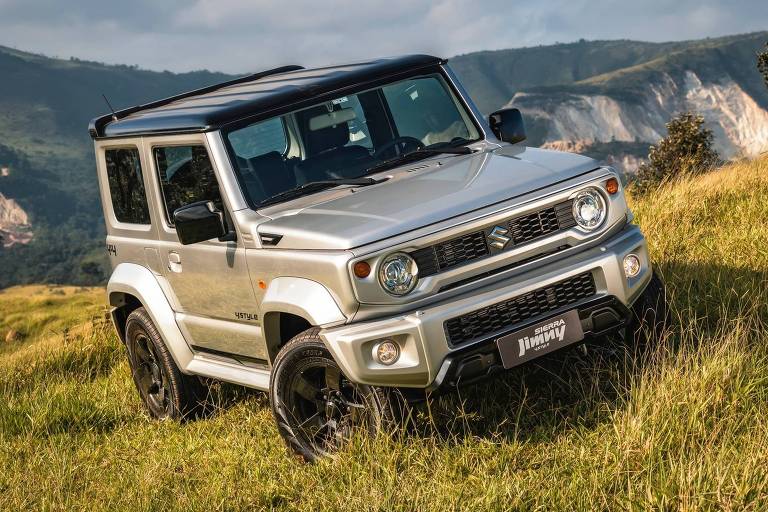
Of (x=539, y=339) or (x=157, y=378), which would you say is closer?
(x=539, y=339)

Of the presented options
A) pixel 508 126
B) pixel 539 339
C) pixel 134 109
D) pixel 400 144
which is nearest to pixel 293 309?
pixel 539 339

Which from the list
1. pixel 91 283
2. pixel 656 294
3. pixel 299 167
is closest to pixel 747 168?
pixel 656 294

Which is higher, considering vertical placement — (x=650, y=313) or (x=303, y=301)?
(x=303, y=301)

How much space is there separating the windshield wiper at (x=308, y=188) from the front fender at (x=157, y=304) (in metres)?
1.27

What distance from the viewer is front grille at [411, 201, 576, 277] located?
4.26m

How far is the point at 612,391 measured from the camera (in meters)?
4.82

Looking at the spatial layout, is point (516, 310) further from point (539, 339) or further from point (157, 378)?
point (157, 378)

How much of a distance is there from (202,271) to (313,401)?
116cm

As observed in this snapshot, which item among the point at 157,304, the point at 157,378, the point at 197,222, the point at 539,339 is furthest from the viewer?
the point at 157,378

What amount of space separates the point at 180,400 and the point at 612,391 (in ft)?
9.18

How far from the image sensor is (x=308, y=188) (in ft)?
16.9

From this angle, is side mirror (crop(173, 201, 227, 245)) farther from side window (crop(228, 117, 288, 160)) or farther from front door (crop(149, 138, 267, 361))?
side window (crop(228, 117, 288, 160))

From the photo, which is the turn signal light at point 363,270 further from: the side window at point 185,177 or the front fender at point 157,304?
the front fender at point 157,304

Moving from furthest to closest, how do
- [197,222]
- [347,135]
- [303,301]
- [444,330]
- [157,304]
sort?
[157,304], [347,135], [197,222], [303,301], [444,330]
